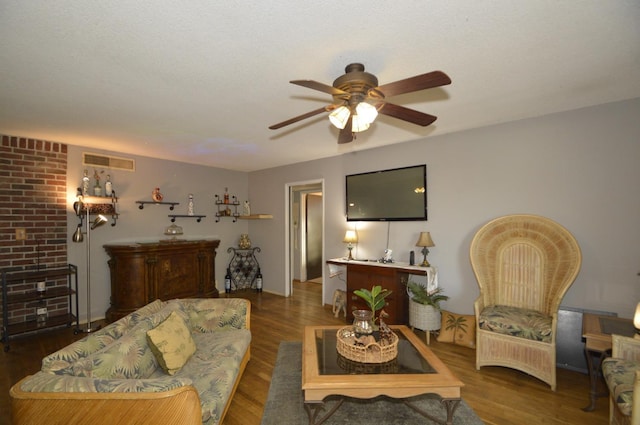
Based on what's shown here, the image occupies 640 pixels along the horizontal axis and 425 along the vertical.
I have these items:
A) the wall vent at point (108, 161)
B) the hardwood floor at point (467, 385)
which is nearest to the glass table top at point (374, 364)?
the hardwood floor at point (467, 385)

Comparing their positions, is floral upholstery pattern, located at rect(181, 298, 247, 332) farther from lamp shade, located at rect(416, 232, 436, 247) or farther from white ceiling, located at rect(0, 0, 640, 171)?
lamp shade, located at rect(416, 232, 436, 247)

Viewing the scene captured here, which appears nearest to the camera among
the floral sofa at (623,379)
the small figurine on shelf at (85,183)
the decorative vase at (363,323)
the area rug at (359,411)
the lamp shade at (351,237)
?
the floral sofa at (623,379)

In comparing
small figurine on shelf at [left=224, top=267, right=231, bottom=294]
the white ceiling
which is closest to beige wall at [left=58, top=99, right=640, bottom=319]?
small figurine on shelf at [left=224, top=267, right=231, bottom=294]

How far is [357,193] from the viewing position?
4145 mm

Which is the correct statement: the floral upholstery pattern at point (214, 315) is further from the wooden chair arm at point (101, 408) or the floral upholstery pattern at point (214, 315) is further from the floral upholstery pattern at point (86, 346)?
the wooden chair arm at point (101, 408)

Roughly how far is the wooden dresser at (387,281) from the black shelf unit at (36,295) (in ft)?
11.3

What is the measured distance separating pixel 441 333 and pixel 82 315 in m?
4.76

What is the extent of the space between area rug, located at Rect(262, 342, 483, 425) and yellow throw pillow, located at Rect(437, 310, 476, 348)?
1068 millimetres

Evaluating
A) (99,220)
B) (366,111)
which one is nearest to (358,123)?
(366,111)

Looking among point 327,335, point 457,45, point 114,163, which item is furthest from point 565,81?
point 114,163

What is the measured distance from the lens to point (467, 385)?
237cm

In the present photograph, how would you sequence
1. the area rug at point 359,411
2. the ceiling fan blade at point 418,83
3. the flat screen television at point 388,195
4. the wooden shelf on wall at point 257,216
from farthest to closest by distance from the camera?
1. the wooden shelf on wall at point 257,216
2. the flat screen television at point 388,195
3. the area rug at point 359,411
4. the ceiling fan blade at point 418,83

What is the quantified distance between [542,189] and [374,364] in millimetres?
2457

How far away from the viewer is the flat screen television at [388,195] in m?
3.59
